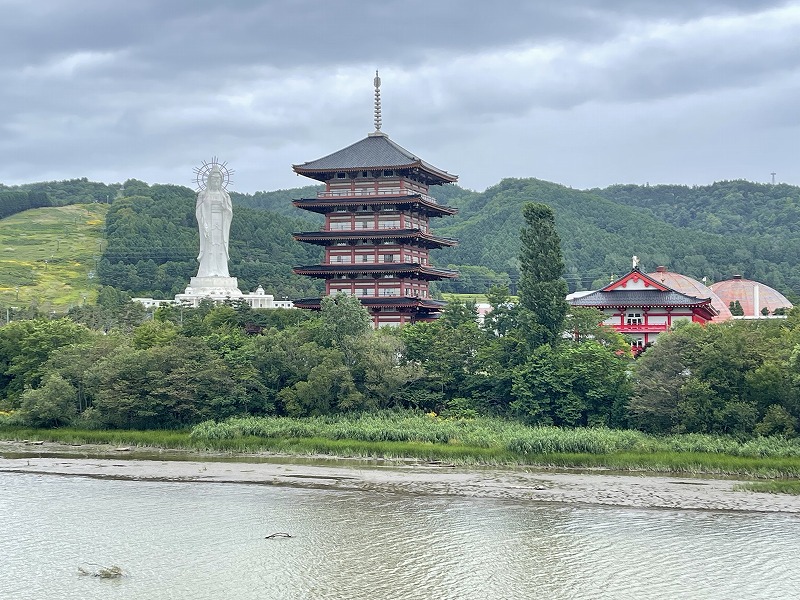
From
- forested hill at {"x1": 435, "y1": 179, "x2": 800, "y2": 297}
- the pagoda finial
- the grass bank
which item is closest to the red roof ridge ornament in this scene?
the pagoda finial

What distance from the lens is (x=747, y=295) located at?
316 ft

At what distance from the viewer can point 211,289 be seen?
95.8 metres

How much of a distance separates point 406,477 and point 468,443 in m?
5.36

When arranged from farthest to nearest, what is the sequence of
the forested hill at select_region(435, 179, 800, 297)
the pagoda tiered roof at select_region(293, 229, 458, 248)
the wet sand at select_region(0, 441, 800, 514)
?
the forested hill at select_region(435, 179, 800, 297) → the pagoda tiered roof at select_region(293, 229, 458, 248) → the wet sand at select_region(0, 441, 800, 514)

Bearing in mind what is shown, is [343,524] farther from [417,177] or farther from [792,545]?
[417,177]

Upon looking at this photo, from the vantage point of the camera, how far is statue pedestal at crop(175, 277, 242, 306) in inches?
3689

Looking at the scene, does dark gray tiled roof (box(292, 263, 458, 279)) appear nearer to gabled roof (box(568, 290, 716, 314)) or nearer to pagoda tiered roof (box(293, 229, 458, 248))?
pagoda tiered roof (box(293, 229, 458, 248))

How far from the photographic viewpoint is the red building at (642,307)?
222 feet

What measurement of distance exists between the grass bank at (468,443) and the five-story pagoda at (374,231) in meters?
16.6

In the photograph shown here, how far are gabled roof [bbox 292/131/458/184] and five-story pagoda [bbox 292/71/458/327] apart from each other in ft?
0.22

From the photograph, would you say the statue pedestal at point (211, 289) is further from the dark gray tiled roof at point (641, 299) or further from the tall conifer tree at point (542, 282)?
the tall conifer tree at point (542, 282)

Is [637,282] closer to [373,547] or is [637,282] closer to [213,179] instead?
[373,547]

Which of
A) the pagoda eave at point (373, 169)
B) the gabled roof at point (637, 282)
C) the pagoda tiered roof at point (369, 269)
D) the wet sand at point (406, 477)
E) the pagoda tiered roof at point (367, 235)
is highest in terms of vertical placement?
the pagoda eave at point (373, 169)

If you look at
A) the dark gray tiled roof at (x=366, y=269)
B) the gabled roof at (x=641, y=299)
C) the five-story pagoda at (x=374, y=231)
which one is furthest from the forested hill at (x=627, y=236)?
the dark gray tiled roof at (x=366, y=269)
